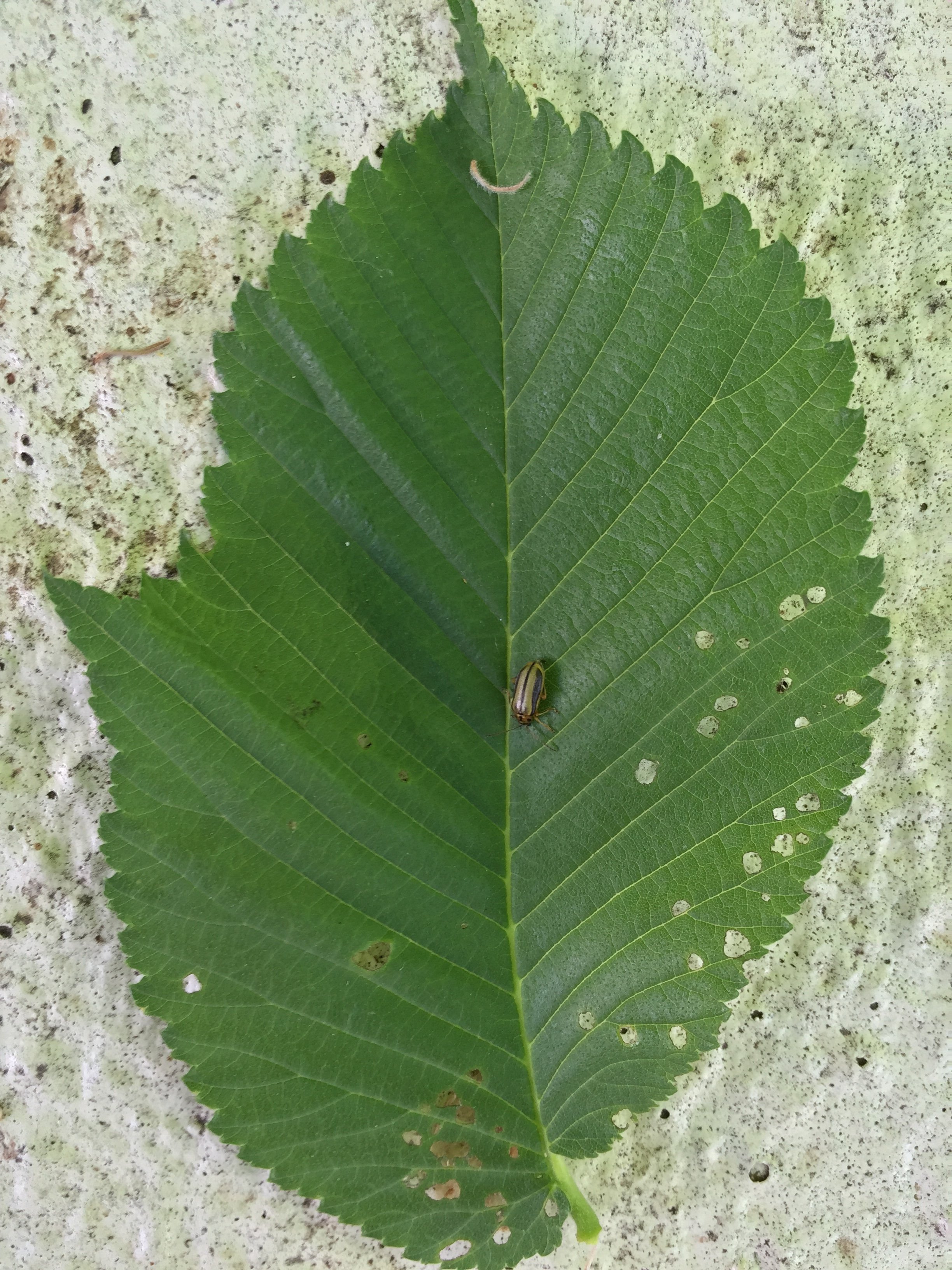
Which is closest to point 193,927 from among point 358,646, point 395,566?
point 358,646

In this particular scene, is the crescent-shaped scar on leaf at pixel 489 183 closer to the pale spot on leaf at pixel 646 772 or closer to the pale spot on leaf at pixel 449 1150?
the pale spot on leaf at pixel 646 772

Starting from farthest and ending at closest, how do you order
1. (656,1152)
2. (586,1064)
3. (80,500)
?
(656,1152)
(80,500)
(586,1064)

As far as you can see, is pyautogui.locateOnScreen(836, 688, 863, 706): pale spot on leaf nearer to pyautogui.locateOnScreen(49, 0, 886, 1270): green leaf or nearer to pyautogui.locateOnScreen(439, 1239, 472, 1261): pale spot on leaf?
pyautogui.locateOnScreen(49, 0, 886, 1270): green leaf

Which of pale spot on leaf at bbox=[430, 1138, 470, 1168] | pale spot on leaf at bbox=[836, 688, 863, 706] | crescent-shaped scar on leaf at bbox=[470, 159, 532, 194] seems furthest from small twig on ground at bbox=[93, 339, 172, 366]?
pale spot on leaf at bbox=[430, 1138, 470, 1168]

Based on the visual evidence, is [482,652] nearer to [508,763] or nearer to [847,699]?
[508,763]

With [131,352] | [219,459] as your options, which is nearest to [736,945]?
[219,459]

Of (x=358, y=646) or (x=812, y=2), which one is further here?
(x=812, y=2)

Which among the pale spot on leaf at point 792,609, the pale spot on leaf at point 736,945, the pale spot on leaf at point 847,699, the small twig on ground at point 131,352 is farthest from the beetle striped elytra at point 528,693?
the small twig on ground at point 131,352

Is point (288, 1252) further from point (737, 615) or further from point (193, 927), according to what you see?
point (737, 615)
